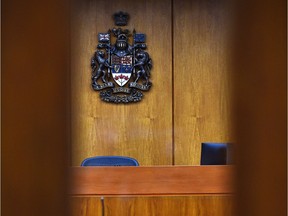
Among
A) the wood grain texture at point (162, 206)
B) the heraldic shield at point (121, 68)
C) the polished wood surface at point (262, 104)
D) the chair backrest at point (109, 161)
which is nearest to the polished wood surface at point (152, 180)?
the wood grain texture at point (162, 206)

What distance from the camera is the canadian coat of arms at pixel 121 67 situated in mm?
4184

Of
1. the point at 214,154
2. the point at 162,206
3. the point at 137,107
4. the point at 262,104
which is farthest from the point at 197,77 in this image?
the point at 262,104

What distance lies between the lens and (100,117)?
13.9 ft

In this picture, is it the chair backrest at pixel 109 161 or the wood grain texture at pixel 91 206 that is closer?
the wood grain texture at pixel 91 206

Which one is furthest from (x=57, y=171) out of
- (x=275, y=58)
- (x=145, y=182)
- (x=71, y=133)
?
(x=145, y=182)

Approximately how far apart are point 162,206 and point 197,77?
2567mm

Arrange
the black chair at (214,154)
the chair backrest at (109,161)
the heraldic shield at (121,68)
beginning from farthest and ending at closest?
the heraldic shield at (121,68) < the chair backrest at (109,161) < the black chair at (214,154)

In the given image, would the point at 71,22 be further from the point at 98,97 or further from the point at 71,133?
the point at 98,97

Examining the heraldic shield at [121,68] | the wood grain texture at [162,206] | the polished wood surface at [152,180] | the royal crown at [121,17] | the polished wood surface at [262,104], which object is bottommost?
the wood grain texture at [162,206]

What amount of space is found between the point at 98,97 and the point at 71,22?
402 cm

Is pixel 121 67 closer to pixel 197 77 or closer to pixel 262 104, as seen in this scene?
pixel 197 77

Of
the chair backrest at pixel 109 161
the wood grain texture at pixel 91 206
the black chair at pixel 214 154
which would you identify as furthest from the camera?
the chair backrest at pixel 109 161

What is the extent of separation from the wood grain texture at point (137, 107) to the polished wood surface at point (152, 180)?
82.0 inches

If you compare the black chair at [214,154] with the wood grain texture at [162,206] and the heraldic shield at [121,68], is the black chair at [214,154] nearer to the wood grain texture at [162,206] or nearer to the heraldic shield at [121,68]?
the wood grain texture at [162,206]
